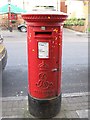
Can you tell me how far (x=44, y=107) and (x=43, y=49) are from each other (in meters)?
0.93

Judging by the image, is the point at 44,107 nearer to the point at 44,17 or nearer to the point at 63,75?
the point at 44,17

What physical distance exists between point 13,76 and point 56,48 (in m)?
2.97

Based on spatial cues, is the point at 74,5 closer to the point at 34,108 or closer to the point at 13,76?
the point at 13,76

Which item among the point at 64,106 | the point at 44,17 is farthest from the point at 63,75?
the point at 44,17

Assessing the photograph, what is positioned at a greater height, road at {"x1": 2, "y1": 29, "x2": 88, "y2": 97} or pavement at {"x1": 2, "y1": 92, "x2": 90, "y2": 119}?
road at {"x1": 2, "y1": 29, "x2": 88, "y2": 97}

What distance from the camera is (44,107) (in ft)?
13.2

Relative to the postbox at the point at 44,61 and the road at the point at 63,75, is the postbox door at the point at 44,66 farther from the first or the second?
the road at the point at 63,75

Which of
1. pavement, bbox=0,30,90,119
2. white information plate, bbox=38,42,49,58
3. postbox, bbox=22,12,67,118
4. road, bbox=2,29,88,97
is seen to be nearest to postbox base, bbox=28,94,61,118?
postbox, bbox=22,12,67,118

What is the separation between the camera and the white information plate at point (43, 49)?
12.4 feet

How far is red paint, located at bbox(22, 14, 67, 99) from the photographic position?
3.71 meters

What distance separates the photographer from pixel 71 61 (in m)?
8.63

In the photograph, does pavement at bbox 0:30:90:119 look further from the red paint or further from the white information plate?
the white information plate

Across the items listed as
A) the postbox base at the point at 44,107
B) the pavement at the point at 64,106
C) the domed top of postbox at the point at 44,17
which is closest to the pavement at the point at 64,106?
the pavement at the point at 64,106

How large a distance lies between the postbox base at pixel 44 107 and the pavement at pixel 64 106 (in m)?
0.11
